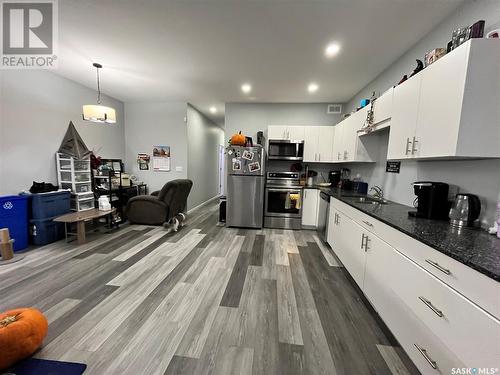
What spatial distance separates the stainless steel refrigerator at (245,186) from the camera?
13.4 ft

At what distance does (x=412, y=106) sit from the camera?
184cm

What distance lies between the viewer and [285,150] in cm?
427

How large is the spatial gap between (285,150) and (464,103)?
3.02 metres

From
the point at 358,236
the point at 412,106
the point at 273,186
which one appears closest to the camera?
the point at 412,106

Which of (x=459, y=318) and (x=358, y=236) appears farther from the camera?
(x=358, y=236)

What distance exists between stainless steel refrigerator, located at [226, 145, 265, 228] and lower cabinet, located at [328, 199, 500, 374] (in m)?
2.33

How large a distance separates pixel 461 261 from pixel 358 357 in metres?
0.97

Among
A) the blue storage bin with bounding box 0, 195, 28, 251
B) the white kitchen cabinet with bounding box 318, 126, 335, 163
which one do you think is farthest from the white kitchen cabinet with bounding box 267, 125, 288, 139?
the blue storage bin with bounding box 0, 195, 28, 251

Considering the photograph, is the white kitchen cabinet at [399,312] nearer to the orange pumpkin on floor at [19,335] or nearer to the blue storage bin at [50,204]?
the orange pumpkin on floor at [19,335]

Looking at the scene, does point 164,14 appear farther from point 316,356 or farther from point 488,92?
point 316,356

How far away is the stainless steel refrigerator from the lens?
4.07 meters

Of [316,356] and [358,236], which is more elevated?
[358,236]

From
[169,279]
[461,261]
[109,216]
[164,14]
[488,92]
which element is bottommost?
[169,279]

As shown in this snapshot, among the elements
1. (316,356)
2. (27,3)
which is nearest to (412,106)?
(316,356)
